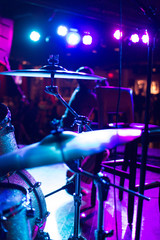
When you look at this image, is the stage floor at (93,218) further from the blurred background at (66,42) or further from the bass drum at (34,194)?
the blurred background at (66,42)

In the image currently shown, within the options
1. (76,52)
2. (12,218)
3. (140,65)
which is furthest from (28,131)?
(140,65)

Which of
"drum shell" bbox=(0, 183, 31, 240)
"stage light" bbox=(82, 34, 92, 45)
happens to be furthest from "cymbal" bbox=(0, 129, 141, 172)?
"stage light" bbox=(82, 34, 92, 45)

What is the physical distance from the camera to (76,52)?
948 cm

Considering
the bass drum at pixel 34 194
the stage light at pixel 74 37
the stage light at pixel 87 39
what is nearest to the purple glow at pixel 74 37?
the stage light at pixel 74 37

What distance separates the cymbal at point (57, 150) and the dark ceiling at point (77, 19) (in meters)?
0.81

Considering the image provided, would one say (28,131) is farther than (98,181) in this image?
Yes

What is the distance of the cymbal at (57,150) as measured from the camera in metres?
0.89

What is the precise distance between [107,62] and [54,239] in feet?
31.4

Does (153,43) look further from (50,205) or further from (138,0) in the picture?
(50,205)

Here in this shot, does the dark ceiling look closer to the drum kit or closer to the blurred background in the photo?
the blurred background

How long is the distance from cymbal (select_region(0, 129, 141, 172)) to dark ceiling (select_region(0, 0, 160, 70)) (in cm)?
81

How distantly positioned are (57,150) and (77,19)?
4992mm

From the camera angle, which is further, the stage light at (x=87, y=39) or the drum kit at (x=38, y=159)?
Answer: the stage light at (x=87, y=39)

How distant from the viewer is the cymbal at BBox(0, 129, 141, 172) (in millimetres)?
888
